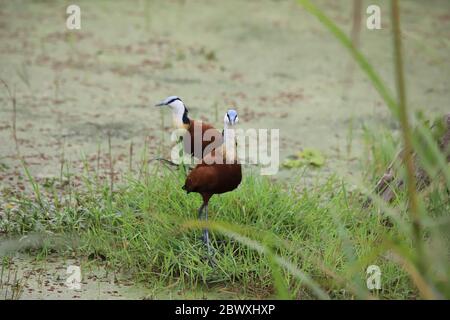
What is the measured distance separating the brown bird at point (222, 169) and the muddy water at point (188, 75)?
77cm

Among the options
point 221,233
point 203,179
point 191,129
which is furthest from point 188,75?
point 203,179

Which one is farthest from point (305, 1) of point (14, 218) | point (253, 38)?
point (253, 38)

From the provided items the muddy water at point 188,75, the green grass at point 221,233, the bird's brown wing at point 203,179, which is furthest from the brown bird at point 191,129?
the muddy water at point 188,75

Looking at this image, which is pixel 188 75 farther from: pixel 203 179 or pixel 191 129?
pixel 203 179

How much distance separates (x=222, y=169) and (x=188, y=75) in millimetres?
2301

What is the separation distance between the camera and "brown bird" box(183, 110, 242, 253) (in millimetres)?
1791

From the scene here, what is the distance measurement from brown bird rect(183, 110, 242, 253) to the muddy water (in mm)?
770

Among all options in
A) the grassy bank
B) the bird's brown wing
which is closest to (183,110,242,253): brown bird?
the bird's brown wing

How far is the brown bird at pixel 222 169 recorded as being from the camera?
179 cm

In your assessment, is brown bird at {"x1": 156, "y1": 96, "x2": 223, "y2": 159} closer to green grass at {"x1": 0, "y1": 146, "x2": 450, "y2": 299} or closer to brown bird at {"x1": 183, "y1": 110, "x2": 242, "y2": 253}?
green grass at {"x1": 0, "y1": 146, "x2": 450, "y2": 299}

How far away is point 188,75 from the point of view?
4031 mm

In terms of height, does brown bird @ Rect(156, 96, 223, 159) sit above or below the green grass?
above

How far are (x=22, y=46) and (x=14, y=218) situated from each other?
2.18 meters
